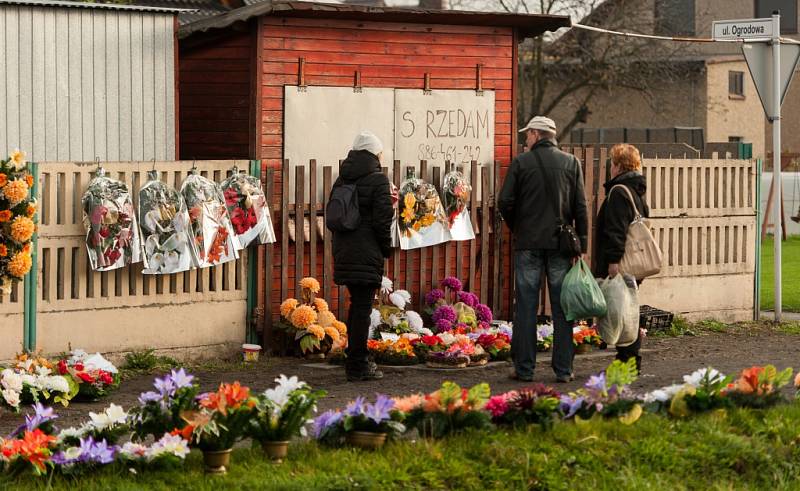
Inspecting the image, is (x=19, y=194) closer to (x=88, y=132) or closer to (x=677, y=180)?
(x=88, y=132)

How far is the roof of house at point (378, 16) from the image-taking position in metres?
11.9

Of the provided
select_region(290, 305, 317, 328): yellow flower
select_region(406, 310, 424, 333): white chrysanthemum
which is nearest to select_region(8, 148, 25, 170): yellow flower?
select_region(290, 305, 317, 328): yellow flower

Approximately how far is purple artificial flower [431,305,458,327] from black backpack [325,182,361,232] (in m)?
2.42

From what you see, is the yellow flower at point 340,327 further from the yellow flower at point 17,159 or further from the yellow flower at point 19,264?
the yellow flower at point 17,159

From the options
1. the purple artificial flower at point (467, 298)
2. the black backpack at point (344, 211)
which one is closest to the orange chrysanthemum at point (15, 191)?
the black backpack at point (344, 211)

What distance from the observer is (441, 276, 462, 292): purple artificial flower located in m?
12.7

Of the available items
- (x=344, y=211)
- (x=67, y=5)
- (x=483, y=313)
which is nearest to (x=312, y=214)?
(x=483, y=313)

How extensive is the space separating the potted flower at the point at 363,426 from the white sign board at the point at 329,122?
17.5 ft

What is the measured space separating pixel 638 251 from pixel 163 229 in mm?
3514

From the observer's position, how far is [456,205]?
12680mm

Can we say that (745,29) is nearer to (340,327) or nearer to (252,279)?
(340,327)

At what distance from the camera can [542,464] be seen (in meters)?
6.58

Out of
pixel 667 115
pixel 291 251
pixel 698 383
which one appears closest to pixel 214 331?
pixel 291 251

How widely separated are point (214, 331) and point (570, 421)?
483cm
